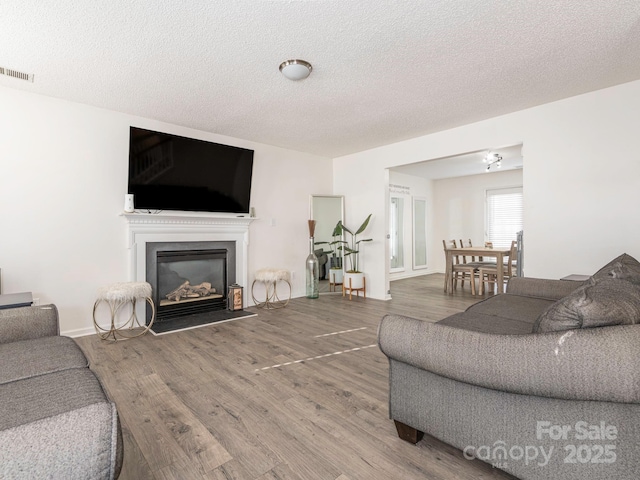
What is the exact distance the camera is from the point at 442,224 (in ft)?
28.5

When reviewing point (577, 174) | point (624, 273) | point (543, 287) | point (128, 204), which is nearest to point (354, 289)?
point (543, 287)

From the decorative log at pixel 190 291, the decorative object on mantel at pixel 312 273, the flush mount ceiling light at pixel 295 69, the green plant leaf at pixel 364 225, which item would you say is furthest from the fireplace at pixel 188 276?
the flush mount ceiling light at pixel 295 69

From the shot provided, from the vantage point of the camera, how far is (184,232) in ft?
13.6

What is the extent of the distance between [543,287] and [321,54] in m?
2.63

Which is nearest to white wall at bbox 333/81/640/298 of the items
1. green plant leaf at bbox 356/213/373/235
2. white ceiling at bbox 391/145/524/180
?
green plant leaf at bbox 356/213/373/235

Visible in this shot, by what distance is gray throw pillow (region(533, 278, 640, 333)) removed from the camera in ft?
3.67

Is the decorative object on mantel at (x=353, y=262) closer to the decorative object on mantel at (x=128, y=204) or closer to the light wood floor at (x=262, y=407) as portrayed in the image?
the light wood floor at (x=262, y=407)

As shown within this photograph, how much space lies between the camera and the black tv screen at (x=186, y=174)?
3.69m

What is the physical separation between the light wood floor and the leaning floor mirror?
7.04ft

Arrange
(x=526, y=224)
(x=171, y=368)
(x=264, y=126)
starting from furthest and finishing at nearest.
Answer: (x=264, y=126), (x=526, y=224), (x=171, y=368)

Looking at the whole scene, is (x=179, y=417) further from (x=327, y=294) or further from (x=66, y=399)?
(x=327, y=294)

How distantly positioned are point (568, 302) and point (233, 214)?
4.08 metres

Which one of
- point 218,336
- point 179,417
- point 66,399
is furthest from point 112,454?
point 218,336

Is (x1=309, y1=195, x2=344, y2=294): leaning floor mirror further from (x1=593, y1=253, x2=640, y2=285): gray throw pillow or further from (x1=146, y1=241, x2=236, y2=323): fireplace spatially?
(x1=593, y1=253, x2=640, y2=285): gray throw pillow
